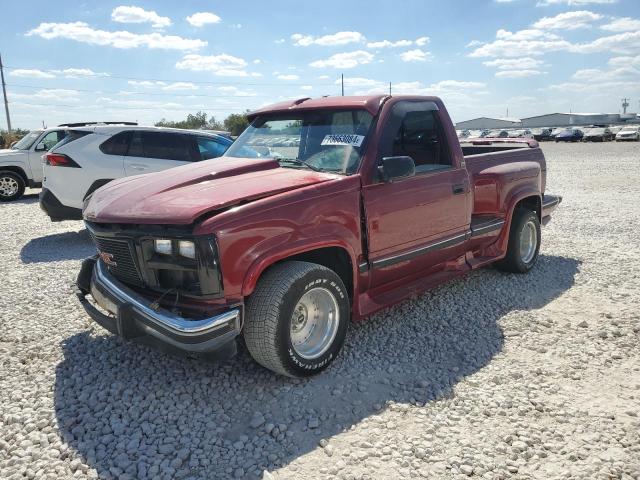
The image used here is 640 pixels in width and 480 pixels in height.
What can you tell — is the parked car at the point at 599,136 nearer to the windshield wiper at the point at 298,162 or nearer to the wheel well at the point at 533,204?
the wheel well at the point at 533,204

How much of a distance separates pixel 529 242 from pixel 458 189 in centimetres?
200

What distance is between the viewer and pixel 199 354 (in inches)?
127

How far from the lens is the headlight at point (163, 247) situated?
3.24 meters

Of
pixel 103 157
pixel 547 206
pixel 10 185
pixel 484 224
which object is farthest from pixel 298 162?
pixel 10 185

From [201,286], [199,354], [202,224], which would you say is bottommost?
[199,354]

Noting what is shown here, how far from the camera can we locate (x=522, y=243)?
244 inches

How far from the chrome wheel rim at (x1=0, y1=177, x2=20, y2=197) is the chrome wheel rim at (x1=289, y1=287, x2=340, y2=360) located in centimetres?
1288

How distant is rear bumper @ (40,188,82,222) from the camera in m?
7.95

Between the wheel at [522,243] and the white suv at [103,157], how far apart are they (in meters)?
5.54

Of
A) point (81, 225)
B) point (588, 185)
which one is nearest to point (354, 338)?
point (81, 225)

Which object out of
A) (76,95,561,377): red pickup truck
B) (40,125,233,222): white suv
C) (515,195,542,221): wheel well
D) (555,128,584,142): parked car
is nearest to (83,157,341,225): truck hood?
(76,95,561,377): red pickup truck

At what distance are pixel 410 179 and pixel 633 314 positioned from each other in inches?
98.2

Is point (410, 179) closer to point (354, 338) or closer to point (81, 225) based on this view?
point (354, 338)

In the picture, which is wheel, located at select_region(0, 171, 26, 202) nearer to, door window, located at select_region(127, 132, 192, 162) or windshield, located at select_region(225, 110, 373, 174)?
door window, located at select_region(127, 132, 192, 162)
